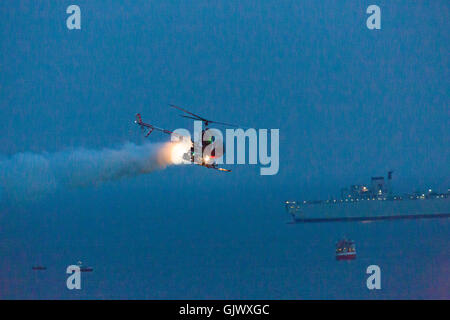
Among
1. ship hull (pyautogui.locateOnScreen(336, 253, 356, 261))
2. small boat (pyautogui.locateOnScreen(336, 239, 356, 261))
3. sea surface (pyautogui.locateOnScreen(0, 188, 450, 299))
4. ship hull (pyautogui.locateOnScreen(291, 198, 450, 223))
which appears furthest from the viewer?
ship hull (pyautogui.locateOnScreen(291, 198, 450, 223))

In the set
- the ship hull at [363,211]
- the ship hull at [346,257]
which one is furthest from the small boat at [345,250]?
the ship hull at [363,211]

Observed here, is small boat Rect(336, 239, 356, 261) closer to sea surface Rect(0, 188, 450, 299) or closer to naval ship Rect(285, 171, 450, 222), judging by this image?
sea surface Rect(0, 188, 450, 299)

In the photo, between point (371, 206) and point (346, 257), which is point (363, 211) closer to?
point (371, 206)

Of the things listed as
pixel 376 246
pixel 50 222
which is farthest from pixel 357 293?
pixel 50 222

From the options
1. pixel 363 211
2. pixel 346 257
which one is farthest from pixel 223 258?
pixel 363 211

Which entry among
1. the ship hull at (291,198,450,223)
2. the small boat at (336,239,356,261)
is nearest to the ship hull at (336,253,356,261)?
the small boat at (336,239,356,261)

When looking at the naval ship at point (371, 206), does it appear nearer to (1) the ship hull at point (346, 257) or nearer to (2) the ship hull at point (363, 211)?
(2) the ship hull at point (363, 211)
